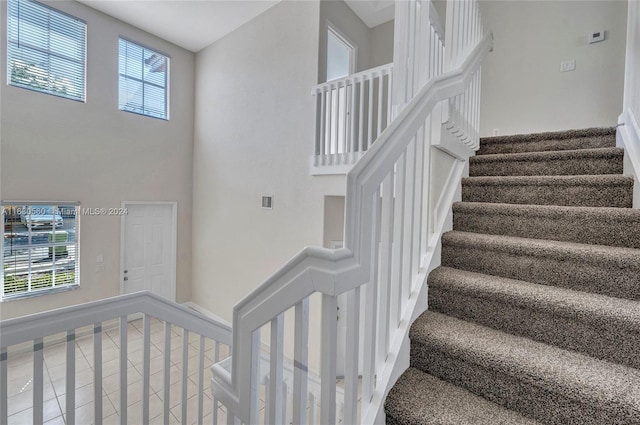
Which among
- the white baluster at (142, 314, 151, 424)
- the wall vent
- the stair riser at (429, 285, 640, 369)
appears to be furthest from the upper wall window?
the stair riser at (429, 285, 640, 369)

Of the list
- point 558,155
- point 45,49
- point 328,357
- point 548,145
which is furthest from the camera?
point 45,49

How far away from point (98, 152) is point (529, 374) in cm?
548

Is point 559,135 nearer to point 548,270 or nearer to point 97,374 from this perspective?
point 548,270

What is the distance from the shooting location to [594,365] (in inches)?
37.1

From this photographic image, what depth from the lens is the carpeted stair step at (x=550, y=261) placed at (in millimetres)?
1127

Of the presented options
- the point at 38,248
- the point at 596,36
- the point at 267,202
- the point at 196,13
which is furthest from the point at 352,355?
the point at 196,13

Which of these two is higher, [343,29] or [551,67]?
[343,29]

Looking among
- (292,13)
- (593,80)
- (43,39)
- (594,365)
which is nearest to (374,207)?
(594,365)

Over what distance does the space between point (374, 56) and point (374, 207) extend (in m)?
4.83

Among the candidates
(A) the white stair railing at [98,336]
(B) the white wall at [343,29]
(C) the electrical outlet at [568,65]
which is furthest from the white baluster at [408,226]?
(C) the electrical outlet at [568,65]

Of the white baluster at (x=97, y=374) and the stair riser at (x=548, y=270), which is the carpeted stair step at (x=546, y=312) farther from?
the white baluster at (x=97, y=374)

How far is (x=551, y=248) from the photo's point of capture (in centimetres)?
128

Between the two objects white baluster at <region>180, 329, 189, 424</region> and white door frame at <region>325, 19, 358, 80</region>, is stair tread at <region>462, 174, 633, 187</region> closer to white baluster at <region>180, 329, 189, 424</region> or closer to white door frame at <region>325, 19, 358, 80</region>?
white baluster at <region>180, 329, 189, 424</region>

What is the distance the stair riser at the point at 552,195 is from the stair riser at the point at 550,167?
0.87ft
